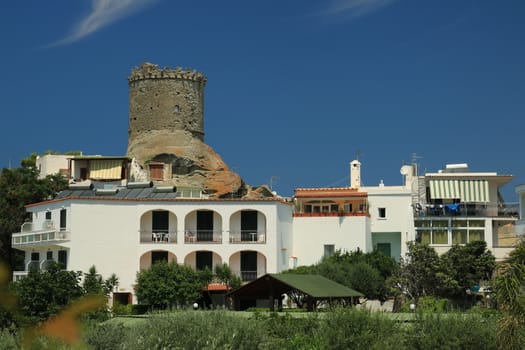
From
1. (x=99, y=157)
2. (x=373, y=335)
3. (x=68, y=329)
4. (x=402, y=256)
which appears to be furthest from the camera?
(x=99, y=157)

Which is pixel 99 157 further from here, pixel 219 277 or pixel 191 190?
pixel 219 277

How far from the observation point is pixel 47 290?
163 ft

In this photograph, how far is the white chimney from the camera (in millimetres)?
67312

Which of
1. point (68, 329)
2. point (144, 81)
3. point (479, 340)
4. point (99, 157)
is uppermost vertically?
point (144, 81)

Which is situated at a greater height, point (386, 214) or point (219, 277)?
point (386, 214)

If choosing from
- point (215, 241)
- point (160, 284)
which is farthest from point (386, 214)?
point (160, 284)

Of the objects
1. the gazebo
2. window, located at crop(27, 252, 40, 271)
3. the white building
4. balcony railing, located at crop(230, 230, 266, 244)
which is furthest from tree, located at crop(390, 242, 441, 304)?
window, located at crop(27, 252, 40, 271)

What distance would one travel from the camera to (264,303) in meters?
51.8

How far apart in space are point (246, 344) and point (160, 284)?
27.6m

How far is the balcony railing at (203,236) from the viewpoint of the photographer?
57.8 m

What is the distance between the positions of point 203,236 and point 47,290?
1212cm

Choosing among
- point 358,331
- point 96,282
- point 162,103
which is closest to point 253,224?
point 96,282

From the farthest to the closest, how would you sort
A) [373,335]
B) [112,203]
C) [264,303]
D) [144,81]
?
[144,81] < [112,203] < [264,303] < [373,335]

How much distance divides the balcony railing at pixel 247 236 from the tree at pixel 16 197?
15242 mm
